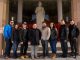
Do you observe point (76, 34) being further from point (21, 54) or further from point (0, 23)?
point (0, 23)

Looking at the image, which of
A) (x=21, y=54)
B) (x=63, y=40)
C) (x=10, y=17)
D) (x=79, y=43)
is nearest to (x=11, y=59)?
(x=21, y=54)

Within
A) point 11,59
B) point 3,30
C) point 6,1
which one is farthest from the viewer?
point 6,1

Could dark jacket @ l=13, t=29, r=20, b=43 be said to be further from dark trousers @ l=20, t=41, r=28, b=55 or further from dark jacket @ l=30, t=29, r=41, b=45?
dark jacket @ l=30, t=29, r=41, b=45

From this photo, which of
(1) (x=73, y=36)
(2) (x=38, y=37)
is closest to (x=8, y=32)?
(2) (x=38, y=37)

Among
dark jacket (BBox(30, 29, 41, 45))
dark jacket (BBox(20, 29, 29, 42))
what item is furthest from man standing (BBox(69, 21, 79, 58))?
dark jacket (BBox(20, 29, 29, 42))

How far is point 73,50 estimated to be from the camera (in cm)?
1538

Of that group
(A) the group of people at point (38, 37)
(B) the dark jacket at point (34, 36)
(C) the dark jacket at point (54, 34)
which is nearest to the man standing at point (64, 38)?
(A) the group of people at point (38, 37)

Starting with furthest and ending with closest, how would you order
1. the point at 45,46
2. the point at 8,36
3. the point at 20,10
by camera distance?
the point at 20,10
the point at 8,36
the point at 45,46

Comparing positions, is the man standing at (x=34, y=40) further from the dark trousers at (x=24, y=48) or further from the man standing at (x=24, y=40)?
the dark trousers at (x=24, y=48)

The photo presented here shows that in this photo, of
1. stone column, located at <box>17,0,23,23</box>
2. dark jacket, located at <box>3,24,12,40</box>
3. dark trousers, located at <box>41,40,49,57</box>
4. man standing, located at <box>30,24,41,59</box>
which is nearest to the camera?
man standing, located at <box>30,24,41,59</box>

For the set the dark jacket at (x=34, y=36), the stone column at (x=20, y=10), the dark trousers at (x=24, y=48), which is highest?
the stone column at (x=20, y=10)

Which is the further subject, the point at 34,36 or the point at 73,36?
the point at 73,36

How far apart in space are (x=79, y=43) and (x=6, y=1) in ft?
16.0

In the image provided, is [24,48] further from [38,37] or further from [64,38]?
[64,38]
